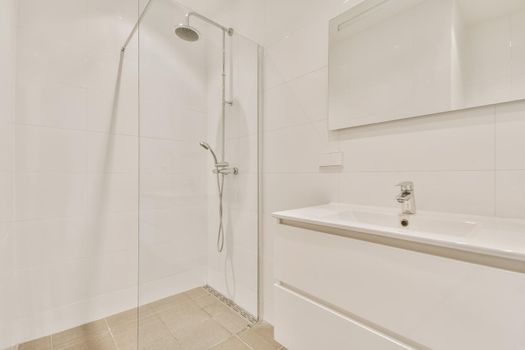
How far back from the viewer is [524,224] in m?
0.68

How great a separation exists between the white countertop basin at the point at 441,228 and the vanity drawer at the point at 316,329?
0.91ft

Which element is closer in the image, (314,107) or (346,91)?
(346,91)

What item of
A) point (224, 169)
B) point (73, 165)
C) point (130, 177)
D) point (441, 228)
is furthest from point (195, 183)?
point (441, 228)

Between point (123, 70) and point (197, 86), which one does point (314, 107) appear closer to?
point (197, 86)

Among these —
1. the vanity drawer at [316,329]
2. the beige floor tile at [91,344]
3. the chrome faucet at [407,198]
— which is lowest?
the beige floor tile at [91,344]

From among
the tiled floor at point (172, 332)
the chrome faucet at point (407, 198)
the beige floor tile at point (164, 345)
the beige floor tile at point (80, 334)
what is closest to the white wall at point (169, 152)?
the tiled floor at point (172, 332)

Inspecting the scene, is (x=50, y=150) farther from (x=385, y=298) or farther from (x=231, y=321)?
(x=385, y=298)

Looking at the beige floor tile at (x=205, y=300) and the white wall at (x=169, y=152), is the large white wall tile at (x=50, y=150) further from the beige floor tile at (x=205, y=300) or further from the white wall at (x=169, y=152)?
the beige floor tile at (x=205, y=300)

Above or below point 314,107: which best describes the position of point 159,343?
below

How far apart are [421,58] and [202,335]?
1.77 meters

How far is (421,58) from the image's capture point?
907mm

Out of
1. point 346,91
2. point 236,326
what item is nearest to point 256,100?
point 346,91

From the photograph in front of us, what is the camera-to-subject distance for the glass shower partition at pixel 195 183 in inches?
53.9

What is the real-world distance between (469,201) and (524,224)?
0.14m
